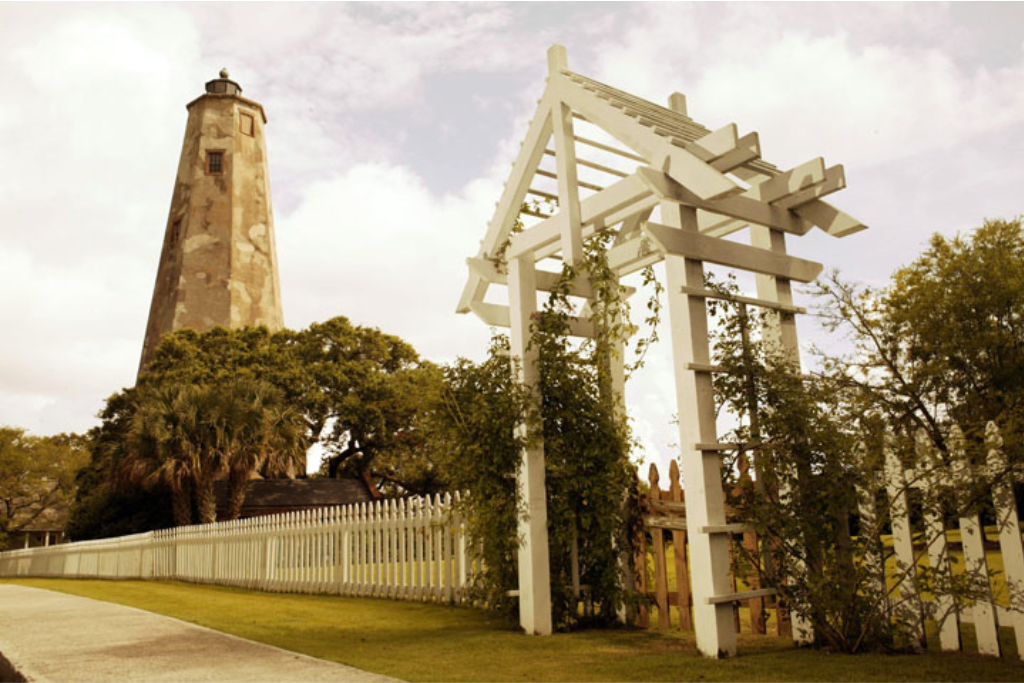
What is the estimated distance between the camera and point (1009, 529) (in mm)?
4074

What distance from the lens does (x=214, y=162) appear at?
37.4 meters

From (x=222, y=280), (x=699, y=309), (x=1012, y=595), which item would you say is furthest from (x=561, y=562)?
(x=222, y=280)

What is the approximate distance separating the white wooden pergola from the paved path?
197 centimetres

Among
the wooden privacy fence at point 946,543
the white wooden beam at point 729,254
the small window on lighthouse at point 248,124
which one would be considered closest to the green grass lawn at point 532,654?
the wooden privacy fence at point 946,543

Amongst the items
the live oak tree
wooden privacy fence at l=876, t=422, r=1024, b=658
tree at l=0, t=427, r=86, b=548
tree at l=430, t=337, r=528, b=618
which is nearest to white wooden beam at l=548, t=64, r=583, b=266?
tree at l=430, t=337, r=528, b=618

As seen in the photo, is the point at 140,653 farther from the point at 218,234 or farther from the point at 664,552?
the point at 218,234

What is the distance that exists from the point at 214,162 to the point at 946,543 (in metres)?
38.5

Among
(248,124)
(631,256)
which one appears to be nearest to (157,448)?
(631,256)

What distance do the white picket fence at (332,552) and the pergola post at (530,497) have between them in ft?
4.33

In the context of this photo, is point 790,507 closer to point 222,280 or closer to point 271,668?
point 271,668

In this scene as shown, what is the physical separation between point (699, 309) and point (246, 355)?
29044mm

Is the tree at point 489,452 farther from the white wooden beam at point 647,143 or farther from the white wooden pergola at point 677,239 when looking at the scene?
the white wooden beam at point 647,143

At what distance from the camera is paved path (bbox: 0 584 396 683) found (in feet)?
13.8

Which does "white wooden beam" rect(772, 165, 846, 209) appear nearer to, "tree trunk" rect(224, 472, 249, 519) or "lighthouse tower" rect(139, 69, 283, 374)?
"tree trunk" rect(224, 472, 249, 519)
